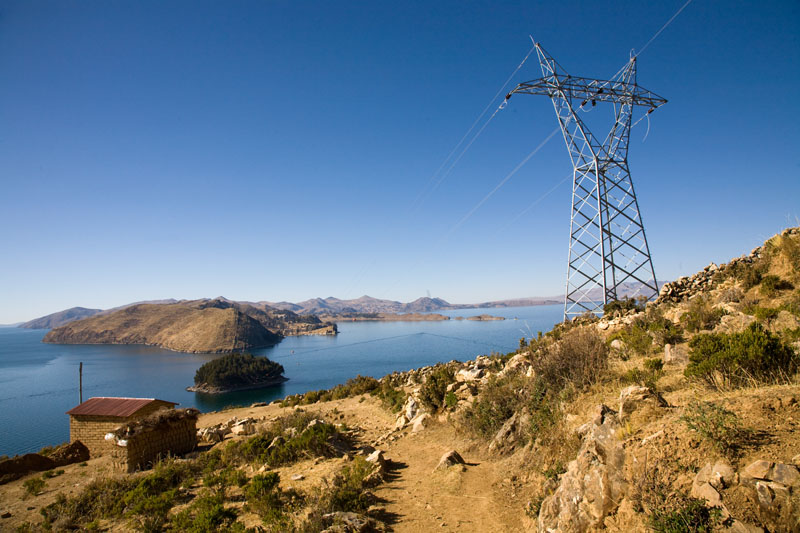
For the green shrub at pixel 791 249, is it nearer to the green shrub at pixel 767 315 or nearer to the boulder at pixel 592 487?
the green shrub at pixel 767 315

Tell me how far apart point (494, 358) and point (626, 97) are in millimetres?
12810

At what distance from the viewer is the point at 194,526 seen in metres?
6.58

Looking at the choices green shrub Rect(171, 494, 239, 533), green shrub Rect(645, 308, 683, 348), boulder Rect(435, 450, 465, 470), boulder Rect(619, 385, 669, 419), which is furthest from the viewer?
green shrub Rect(645, 308, 683, 348)

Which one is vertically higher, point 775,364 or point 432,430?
point 775,364

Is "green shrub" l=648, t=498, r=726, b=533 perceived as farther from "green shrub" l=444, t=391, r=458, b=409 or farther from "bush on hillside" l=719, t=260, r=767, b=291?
"bush on hillside" l=719, t=260, r=767, b=291

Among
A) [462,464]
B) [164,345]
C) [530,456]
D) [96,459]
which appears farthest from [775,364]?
[164,345]

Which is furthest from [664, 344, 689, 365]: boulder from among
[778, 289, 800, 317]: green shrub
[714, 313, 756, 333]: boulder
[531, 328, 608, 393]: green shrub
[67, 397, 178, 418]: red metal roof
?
[67, 397, 178, 418]: red metal roof

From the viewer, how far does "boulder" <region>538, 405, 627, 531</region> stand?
414cm

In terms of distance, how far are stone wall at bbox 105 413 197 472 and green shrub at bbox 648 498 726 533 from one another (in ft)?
49.8

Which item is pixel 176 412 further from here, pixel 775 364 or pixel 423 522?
pixel 775 364

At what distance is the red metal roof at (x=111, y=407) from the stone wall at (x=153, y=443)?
126 centimetres

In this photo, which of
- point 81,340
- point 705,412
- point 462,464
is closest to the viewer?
point 705,412

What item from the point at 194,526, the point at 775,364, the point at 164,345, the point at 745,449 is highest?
the point at 775,364

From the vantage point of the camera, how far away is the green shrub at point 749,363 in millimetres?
5250
